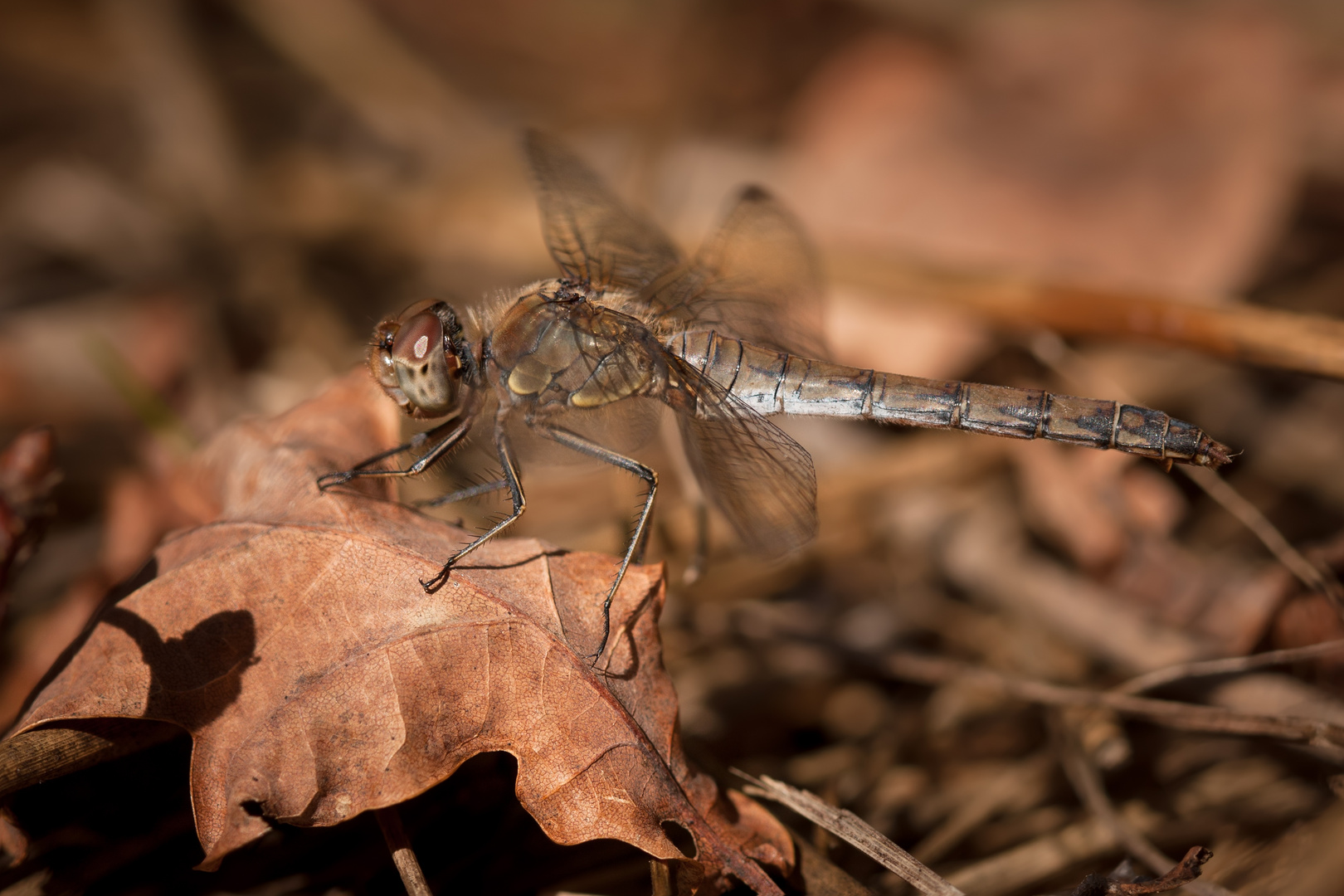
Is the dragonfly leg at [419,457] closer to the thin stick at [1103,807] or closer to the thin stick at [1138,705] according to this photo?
the thin stick at [1138,705]

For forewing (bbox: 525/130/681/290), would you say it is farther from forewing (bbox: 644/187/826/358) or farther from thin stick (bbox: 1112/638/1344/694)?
thin stick (bbox: 1112/638/1344/694)

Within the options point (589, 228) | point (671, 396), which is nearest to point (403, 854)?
point (671, 396)

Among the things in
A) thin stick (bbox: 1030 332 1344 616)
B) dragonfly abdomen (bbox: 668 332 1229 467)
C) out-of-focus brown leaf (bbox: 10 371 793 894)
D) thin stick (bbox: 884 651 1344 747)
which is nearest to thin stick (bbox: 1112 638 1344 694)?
thin stick (bbox: 884 651 1344 747)

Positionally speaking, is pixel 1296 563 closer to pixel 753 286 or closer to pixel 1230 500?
pixel 1230 500

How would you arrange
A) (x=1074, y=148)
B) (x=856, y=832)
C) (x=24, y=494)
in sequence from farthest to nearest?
1. (x=1074, y=148)
2. (x=24, y=494)
3. (x=856, y=832)

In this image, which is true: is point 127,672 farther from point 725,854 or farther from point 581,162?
point 581,162

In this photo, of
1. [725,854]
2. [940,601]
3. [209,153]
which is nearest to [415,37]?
[209,153]
